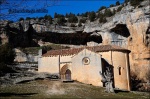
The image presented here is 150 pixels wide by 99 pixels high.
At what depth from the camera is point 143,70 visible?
56875 millimetres

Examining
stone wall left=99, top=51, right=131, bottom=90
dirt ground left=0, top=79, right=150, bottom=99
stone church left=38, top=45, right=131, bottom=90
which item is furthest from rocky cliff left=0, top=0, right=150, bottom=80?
dirt ground left=0, top=79, right=150, bottom=99

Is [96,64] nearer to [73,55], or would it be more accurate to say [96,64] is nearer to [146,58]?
[73,55]

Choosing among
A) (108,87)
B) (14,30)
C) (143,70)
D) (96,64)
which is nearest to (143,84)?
(143,70)

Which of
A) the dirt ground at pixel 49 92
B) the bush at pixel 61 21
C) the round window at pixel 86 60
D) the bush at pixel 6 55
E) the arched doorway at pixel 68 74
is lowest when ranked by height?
the dirt ground at pixel 49 92

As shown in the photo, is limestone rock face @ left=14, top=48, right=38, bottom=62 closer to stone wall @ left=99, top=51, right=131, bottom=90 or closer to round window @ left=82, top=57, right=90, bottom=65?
round window @ left=82, top=57, right=90, bottom=65

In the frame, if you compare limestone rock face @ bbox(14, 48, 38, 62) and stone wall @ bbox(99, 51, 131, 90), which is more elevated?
limestone rock face @ bbox(14, 48, 38, 62)

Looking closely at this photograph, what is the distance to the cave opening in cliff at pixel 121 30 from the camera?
61.0m

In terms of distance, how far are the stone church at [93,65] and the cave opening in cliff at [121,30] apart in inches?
771

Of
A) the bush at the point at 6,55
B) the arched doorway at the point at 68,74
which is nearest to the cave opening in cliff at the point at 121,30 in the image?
the arched doorway at the point at 68,74

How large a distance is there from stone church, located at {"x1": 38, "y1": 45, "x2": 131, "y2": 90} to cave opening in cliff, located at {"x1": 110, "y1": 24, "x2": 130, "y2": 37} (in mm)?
19584

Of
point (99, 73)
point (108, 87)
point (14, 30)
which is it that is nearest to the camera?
point (108, 87)

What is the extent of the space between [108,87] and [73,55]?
11427 mm

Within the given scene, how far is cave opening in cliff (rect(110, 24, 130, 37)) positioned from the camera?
61034mm

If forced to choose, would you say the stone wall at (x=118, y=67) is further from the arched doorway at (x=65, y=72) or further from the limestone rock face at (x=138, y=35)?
the limestone rock face at (x=138, y=35)
